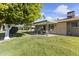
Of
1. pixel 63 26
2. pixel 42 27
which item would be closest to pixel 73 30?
pixel 63 26

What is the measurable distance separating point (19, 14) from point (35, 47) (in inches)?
111

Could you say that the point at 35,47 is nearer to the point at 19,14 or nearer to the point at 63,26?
the point at 19,14

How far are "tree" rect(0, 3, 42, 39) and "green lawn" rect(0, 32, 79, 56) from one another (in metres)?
0.97

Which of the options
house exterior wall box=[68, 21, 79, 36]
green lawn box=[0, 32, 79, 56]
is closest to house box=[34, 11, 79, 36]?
house exterior wall box=[68, 21, 79, 36]

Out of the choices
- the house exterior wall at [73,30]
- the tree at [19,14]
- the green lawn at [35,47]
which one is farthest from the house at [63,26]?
the green lawn at [35,47]

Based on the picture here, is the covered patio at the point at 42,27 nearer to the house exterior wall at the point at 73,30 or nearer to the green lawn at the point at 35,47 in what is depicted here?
the green lawn at the point at 35,47

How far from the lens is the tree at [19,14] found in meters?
11.5

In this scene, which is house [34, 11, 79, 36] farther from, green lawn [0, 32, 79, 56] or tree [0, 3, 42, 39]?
green lawn [0, 32, 79, 56]

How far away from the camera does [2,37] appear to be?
12195mm

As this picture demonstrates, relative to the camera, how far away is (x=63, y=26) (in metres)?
17.5

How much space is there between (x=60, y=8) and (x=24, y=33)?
2.77 meters

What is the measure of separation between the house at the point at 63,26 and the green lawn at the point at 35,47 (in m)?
1.30

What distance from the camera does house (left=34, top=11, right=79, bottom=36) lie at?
13117 mm

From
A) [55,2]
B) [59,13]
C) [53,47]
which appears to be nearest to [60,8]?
[59,13]
